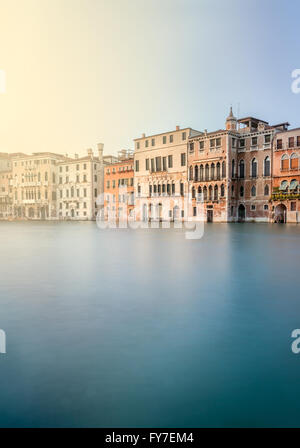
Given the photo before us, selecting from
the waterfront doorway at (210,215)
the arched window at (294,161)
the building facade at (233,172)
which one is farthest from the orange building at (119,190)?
the arched window at (294,161)

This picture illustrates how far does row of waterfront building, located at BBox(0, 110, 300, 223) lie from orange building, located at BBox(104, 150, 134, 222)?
0.16m

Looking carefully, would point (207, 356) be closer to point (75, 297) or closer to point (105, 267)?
point (75, 297)

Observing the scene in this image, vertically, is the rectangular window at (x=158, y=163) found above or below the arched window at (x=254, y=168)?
above

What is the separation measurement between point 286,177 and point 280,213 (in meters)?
4.14

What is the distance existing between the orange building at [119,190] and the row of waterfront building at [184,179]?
0.52ft

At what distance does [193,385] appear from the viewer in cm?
277

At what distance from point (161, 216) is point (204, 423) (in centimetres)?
4748

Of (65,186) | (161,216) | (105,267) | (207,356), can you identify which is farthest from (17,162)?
(207,356)

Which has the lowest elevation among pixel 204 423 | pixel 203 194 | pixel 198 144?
pixel 204 423

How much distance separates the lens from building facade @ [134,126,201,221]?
4719 cm

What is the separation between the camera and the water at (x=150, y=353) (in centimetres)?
246

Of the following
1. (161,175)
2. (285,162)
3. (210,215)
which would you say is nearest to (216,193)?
(210,215)

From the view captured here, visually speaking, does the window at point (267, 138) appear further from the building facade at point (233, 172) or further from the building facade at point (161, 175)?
the building facade at point (161, 175)

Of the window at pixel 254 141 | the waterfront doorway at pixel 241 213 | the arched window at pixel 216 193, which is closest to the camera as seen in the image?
the window at pixel 254 141
